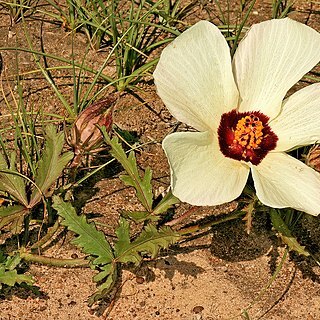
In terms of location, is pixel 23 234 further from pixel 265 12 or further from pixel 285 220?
pixel 265 12

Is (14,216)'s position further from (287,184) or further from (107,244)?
(287,184)

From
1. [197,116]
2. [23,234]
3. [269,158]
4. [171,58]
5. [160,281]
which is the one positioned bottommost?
[160,281]

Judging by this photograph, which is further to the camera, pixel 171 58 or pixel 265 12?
pixel 265 12

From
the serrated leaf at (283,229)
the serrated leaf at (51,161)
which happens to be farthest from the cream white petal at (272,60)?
the serrated leaf at (51,161)

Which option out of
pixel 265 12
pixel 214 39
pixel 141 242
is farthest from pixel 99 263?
pixel 265 12

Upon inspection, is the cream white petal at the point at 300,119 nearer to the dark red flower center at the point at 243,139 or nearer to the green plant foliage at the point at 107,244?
the dark red flower center at the point at 243,139

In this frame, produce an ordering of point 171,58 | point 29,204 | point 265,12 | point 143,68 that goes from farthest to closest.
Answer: point 265,12, point 143,68, point 29,204, point 171,58

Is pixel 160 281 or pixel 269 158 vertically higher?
pixel 269 158

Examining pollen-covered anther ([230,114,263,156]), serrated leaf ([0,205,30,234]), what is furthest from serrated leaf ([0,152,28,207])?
pollen-covered anther ([230,114,263,156])
